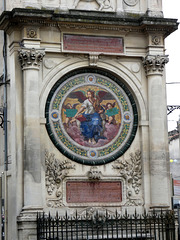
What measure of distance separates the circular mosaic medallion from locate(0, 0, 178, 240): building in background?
0.03m

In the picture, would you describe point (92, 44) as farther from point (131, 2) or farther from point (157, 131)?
point (157, 131)

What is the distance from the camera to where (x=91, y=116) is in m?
24.5

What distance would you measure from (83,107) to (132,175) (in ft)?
8.94

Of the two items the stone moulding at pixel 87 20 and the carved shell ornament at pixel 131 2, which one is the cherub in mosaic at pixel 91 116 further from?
the carved shell ornament at pixel 131 2

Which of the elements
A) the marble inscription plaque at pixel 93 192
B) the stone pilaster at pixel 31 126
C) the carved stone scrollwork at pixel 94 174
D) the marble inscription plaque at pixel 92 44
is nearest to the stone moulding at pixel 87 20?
the marble inscription plaque at pixel 92 44

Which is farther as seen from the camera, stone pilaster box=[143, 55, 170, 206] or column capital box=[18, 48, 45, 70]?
stone pilaster box=[143, 55, 170, 206]

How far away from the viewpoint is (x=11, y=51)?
24.2 metres

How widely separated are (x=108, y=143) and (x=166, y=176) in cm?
217

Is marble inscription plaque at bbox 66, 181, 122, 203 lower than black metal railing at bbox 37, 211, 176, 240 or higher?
higher

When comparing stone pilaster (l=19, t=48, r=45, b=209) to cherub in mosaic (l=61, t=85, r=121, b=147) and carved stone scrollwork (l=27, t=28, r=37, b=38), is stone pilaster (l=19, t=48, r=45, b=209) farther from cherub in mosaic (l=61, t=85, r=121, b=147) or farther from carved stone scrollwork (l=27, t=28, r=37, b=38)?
cherub in mosaic (l=61, t=85, r=121, b=147)

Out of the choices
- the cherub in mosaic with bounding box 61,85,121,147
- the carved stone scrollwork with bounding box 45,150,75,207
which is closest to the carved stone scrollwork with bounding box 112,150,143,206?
the cherub in mosaic with bounding box 61,85,121,147

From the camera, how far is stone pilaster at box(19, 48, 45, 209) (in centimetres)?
2305

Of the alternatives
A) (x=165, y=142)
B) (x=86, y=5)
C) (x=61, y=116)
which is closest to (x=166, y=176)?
(x=165, y=142)

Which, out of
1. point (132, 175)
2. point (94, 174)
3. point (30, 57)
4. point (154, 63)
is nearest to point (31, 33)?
point (30, 57)
